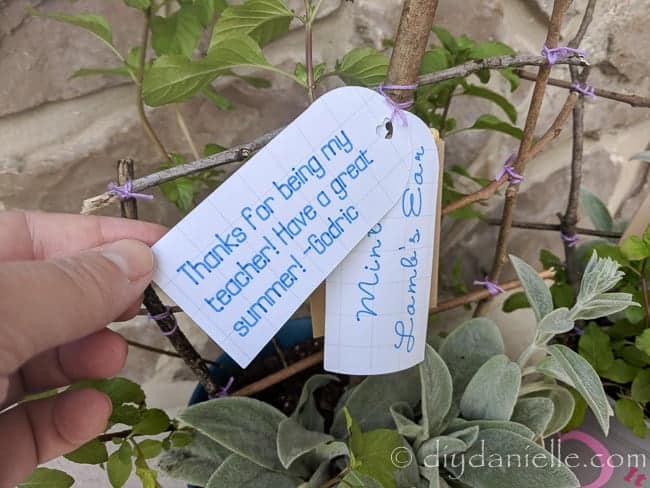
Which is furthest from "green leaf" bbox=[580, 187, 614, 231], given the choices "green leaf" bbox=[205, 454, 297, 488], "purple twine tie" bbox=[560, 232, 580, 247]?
"green leaf" bbox=[205, 454, 297, 488]

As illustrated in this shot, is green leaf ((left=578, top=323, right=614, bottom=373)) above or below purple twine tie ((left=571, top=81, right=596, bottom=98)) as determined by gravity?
below

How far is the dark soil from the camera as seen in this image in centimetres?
72

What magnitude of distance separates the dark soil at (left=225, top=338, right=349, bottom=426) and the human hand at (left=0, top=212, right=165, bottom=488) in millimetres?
280

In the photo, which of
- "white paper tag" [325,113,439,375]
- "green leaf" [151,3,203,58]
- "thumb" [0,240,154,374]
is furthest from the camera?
"green leaf" [151,3,203,58]

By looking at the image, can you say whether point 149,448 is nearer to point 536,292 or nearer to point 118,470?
point 118,470

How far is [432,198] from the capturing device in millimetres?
431

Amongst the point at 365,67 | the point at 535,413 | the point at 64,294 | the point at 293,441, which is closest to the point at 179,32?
the point at 365,67

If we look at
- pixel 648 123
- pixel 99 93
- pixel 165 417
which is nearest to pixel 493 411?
pixel 165 417

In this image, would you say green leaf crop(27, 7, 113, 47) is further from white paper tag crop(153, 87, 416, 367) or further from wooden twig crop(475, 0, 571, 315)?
wooden twig crop(475, 0, 571, 315)

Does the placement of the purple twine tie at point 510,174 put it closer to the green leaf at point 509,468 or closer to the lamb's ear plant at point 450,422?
the lamb's ear plant at point 450,422

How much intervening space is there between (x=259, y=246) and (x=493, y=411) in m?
0.30

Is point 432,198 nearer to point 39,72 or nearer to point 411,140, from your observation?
point 411,140

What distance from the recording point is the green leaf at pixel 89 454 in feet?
1.54

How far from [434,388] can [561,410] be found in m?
0.16
